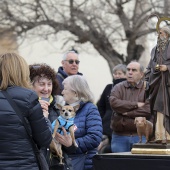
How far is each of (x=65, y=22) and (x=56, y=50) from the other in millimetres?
6151

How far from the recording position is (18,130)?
6078mm

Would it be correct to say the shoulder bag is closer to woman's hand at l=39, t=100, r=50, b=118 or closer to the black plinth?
woman's hand at l=39, t=100, r=50, b=118

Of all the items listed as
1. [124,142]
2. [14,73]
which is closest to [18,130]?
[14,73]

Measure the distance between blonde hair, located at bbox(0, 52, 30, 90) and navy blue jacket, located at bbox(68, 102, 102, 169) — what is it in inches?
63.9

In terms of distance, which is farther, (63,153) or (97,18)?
(97,18)

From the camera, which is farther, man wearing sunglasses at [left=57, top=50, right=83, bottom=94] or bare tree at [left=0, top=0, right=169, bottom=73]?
bare tree at [left=0, top=0, right=169, bottom=73]

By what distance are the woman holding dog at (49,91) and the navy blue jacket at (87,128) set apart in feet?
1.15

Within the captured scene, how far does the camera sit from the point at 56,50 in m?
29.9

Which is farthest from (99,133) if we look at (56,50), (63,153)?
(56,50)

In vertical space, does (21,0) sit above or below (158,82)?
above

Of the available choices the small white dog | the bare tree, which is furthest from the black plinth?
the bare tree

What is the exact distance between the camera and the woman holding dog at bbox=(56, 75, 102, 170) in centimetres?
771

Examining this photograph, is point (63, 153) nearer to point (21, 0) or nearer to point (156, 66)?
point (156, 66)

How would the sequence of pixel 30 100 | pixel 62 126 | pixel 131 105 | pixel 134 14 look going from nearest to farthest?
pixel 30 100 → pixel 62 126 → pixel 131 105 → pixel 134 14
